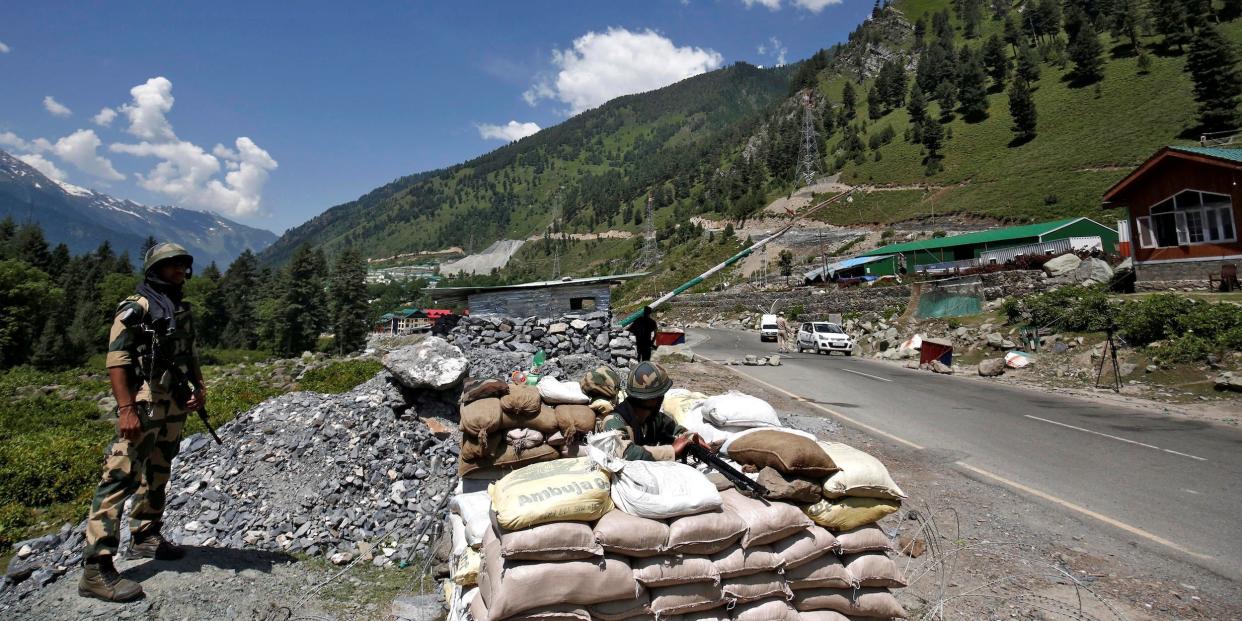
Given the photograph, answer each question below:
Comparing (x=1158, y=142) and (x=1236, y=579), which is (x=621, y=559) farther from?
(x=1158, y=142)

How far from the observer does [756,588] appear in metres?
3.34

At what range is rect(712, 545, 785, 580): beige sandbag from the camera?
3.27 metres

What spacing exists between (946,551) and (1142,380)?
12669 mm

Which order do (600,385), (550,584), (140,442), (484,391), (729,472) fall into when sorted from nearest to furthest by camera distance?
(550,584) < (729,472) < (140,442) < (484,391) < (600,385)

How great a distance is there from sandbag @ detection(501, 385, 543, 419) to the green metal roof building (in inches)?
1691

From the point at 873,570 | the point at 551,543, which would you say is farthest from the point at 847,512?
the point at 551,543

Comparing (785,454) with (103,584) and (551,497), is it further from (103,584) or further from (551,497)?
(103,584)

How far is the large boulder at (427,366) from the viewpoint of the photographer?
7.82m

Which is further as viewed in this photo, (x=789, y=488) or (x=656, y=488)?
(x=789, y=488)

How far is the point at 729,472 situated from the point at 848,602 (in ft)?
3.73

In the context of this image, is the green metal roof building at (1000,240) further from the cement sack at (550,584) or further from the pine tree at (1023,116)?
the cement sack at (550,584)

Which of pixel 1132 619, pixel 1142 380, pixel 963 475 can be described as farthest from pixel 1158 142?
pixel 1132 619

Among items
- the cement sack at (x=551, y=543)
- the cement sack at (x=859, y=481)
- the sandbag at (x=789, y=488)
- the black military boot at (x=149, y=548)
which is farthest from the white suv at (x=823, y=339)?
the black military boot at (x=149, y=548)

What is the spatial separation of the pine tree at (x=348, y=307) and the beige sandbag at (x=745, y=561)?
225 feet
